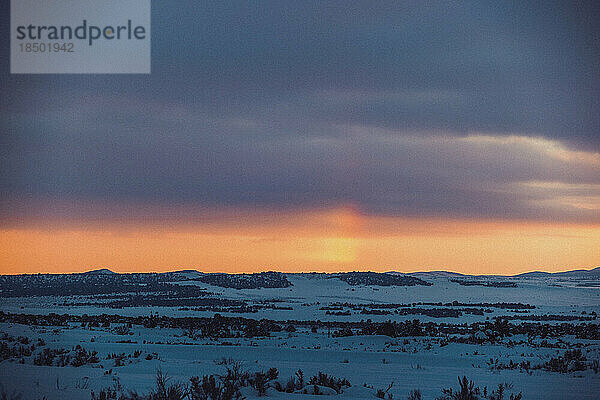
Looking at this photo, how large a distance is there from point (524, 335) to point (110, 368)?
18293 mm

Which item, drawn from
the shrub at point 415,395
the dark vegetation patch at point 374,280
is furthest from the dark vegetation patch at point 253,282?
the shrub at point 415,395

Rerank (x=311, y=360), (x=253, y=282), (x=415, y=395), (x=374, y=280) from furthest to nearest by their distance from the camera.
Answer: (x=374, y=280) < (x=253, y=282) < (x=311, y=360) < (x=415, y=395)

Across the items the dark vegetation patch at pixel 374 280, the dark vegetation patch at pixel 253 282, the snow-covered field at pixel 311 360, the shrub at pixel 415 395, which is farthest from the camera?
the dark vegetation patch at pixel 374 280

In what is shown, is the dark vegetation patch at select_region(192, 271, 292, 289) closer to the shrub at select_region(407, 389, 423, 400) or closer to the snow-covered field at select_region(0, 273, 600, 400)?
the snow-covered field at select_region(0, 273, 600, 400)

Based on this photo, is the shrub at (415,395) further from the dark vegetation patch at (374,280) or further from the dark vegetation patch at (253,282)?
the dark vegetation patch at (374,280)

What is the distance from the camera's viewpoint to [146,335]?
1062 inches

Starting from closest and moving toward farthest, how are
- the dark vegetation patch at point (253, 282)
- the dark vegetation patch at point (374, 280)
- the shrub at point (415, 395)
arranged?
the shrub at point (415, 395), the dark vegetation patch at point (253, 282), the dark vegetation patch at point (374, 280)

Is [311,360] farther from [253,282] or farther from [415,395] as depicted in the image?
[253,282]

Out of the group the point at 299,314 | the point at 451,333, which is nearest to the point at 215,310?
the point at 299,314

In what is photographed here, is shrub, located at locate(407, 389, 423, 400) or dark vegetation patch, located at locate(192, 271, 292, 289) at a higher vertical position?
dark vegetation patch, located at locate(192, 271, 292, 289)

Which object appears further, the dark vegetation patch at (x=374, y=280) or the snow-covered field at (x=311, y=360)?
the dark vegetation patch at (x=374, y=280)

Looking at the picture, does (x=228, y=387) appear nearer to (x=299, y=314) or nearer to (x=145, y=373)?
(x=145, y=373)

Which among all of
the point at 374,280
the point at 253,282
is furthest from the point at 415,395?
the point at 374,280

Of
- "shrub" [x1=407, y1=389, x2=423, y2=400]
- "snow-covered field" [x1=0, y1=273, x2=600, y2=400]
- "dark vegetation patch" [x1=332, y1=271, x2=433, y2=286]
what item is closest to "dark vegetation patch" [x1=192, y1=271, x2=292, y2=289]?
"dark vegetation patch" [x1=332, y1=271, x2=433, y2=286]
